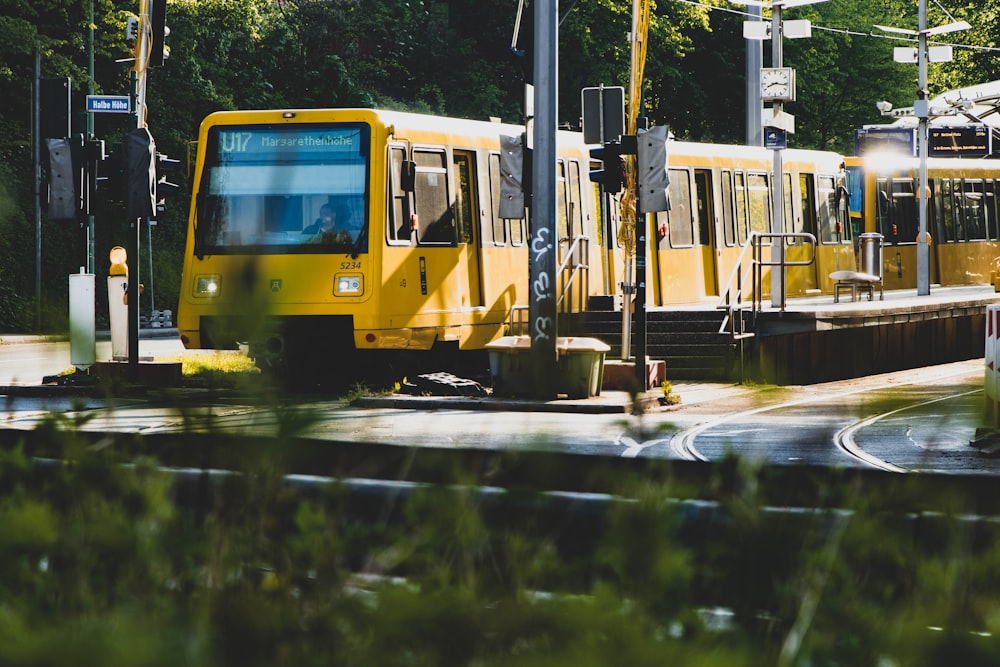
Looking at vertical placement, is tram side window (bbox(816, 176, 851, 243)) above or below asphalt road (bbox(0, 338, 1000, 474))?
above

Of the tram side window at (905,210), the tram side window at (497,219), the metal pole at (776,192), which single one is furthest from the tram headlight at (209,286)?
the tram side window at (905,210)

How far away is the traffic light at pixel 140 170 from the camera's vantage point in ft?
57.5

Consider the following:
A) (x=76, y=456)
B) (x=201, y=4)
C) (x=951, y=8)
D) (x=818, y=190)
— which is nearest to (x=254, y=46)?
(x=201, y=4)

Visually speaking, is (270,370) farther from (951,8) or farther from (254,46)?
(951,8)

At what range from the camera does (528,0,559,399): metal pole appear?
17250 millimetres

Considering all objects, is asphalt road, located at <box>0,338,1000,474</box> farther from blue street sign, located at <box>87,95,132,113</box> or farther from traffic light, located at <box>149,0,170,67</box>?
blue street sign, located at <box>87,95,132,113</box>

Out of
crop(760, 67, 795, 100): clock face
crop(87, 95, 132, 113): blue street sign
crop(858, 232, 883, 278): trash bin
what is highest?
crop(760, 67, 795, 100): clock face

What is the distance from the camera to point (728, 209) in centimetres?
2569

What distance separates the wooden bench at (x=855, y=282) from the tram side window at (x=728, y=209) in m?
1.70

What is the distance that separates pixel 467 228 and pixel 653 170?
2820 mm

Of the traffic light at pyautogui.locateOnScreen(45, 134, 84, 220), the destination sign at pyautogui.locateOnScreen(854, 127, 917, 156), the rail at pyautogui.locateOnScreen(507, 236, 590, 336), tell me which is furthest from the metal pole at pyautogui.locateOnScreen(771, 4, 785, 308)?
the destination sign at pyautogui.locateOnScreen(854, 127, 917, 156)

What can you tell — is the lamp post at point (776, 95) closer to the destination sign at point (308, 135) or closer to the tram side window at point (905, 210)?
the destination sign at point (308, 135)

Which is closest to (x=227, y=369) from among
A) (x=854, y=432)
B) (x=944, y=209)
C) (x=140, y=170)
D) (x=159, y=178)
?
(x=854, y=432)

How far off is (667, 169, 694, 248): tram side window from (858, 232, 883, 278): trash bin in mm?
4473
